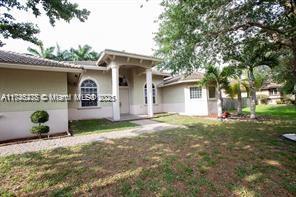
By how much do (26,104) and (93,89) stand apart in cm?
630

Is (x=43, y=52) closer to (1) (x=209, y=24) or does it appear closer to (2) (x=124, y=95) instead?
(2) (x=124, y=95)

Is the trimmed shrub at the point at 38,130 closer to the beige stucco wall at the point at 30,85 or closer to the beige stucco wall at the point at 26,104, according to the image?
the beige stucco wall at the point at 26,104

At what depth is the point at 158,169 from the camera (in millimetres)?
4562

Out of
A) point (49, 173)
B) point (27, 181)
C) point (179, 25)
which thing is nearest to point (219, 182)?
point (49, 173)

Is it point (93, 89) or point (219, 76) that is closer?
point (219, 76)

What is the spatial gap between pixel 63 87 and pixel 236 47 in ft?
29.2

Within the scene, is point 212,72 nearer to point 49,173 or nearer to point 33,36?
point 33,36

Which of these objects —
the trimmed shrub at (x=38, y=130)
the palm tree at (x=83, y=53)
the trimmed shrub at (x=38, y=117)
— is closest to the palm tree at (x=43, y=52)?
the palm tree at (x=83, y=53)

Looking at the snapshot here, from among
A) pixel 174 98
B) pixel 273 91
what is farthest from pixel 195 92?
pixel 273 91

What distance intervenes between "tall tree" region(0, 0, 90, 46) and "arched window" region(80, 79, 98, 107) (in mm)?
7423

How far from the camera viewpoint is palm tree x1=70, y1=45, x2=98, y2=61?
31464 millimetres

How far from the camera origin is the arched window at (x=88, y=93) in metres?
14.1

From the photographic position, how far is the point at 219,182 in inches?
156

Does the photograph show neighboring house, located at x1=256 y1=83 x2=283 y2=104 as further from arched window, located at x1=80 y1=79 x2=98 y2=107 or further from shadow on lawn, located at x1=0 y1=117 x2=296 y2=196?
shadow on lawn, located at x1=0 y1=117 x2=296 y2=196
